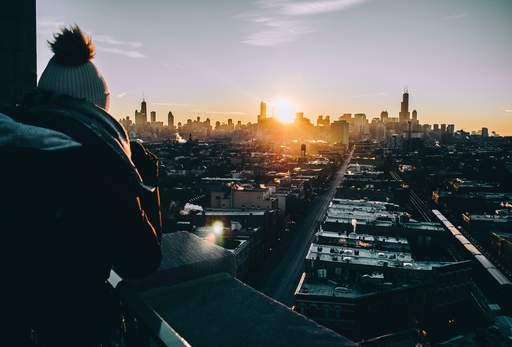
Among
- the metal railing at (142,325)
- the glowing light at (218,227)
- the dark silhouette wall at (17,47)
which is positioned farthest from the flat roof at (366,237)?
the metal railing at (142,325)

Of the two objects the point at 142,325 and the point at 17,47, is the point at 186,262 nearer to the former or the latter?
the point at 142,325

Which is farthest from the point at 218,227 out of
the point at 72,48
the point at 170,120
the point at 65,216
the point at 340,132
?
the point at 170,120

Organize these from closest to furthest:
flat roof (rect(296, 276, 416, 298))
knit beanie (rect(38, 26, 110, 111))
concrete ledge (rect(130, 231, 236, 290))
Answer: knit beanie (rect(38, 26, 110, 111)) → concrete ledge (rect(130, 231, 236, 290)) → flat roof (rect(296, 276, 416, 298))

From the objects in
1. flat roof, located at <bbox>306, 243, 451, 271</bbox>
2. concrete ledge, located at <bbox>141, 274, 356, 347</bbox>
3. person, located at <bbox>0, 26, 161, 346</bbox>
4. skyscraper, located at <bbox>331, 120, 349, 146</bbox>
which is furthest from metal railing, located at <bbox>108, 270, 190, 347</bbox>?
skyscraper, located at <bbox>331, 120, 349, 146</bbox>

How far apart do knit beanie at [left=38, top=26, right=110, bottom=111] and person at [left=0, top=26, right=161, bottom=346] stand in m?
0.12

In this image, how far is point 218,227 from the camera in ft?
75.7

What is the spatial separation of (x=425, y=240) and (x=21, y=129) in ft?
77.5

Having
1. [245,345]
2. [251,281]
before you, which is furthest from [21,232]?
[251,281]

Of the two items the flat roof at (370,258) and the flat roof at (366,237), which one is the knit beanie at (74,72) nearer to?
the flat roof at (370,258)

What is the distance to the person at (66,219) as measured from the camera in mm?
1050

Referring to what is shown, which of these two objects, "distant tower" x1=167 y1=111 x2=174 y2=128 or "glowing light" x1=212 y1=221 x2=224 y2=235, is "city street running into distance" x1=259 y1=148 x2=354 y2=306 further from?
"distant tower" x1=167 y1=111 x2=174 y2=128

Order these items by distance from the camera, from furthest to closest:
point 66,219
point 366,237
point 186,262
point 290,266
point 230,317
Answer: point 290,266, point 366,237, point 186,262, point 230,317, point 66,219

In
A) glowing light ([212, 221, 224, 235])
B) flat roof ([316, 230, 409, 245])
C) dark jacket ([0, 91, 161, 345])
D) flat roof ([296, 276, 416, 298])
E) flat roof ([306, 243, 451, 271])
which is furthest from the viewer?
glowing light ([212, 221, 224, 235])

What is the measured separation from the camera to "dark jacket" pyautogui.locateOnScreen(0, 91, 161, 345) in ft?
3.44
